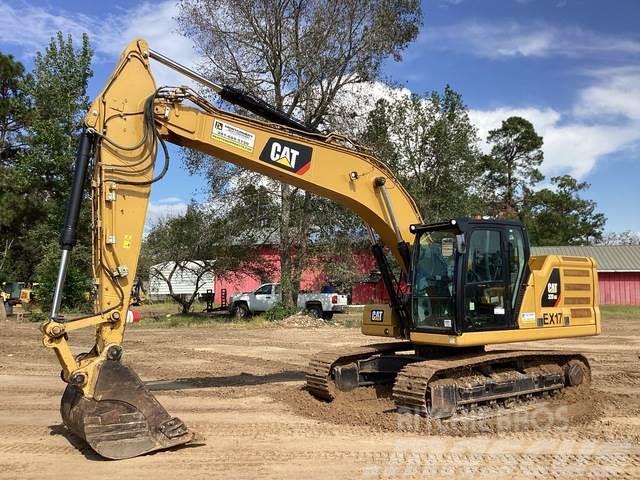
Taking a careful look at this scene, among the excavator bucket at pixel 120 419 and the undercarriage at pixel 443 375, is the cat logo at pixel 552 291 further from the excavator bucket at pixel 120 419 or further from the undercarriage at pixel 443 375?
the excavator bucket at pixel 120 419

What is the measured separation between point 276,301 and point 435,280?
783 inches

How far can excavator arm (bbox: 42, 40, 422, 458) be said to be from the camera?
6.33 metres

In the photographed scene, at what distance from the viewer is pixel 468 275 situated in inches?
320

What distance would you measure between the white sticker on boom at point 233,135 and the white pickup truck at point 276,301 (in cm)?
1854

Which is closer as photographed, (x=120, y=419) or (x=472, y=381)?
(x=120, y=419)

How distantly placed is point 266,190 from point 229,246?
3.59 meters

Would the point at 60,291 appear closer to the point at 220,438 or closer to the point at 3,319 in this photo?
the point at 220,438

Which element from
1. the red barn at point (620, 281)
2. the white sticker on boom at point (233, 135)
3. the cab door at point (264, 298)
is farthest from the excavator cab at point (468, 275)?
the red barn at point (620, 281)

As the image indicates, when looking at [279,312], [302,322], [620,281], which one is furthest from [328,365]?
[620,281]

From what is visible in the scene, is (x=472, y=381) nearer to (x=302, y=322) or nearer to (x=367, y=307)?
(x=367, y=307)

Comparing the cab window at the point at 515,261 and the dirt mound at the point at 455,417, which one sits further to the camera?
the cab window at the point at 515,261

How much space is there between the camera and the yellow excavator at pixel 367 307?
646 cm

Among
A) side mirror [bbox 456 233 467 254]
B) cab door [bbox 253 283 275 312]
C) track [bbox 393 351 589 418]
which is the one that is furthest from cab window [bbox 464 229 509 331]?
cab door [bbox 253 283 275 312]

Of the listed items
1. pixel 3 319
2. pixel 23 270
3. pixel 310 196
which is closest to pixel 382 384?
pixel 310 196
